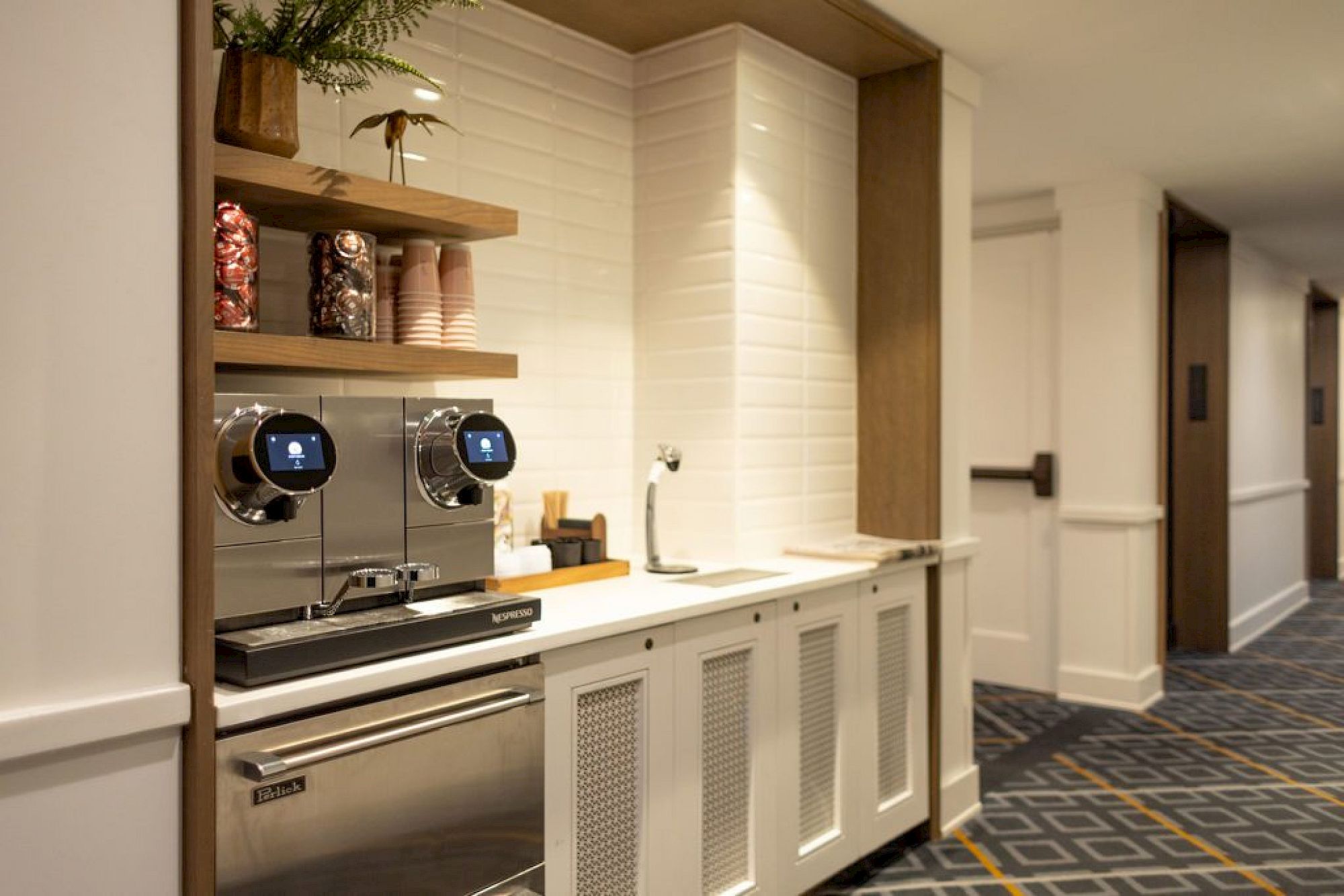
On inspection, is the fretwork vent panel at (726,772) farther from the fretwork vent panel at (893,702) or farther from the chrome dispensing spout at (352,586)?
the chrome dispensing spout at (352,586)

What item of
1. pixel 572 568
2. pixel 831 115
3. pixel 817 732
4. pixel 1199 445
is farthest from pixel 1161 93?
pixel 1199 445

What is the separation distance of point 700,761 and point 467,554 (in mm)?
779

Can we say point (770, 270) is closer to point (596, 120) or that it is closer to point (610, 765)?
point (596, 120)

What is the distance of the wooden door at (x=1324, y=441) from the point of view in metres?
9.02

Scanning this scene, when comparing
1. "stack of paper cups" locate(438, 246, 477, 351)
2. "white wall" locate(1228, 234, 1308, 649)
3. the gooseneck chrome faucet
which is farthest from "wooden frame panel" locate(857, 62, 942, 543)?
"white wall" locate(1228, 234, 1308, 649)

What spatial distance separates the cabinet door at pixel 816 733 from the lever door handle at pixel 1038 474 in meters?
2.63

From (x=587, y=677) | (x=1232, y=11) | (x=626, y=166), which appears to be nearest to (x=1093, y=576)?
(x=1232, y=11)

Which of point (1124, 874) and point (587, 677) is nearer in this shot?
point (587, 677)

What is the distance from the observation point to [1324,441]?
897 cm

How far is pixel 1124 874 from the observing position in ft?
9.69

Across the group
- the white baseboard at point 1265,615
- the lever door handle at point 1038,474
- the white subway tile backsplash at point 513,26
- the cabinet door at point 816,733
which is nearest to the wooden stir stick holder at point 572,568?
the cabinet door at point 816,733

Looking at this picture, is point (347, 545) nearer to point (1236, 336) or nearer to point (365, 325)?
point (365, 325)

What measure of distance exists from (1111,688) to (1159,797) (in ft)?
4.11

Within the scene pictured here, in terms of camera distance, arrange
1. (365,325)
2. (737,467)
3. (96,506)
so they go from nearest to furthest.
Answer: (96,506) < (365,325) < (737,467)
